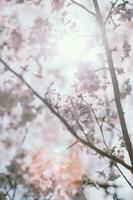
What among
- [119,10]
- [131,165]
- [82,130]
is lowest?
[131,165]

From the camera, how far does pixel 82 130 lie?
6785 mm

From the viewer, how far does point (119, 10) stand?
241 inches

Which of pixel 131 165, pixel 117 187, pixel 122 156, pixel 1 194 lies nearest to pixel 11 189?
pixel 1 194

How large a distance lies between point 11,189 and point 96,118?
4.38 m

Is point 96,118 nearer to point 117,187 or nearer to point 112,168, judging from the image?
point 112,168

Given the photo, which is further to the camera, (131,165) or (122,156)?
(122,156)

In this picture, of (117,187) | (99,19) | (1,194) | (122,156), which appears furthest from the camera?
(1,194)

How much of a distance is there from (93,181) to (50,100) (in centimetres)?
158

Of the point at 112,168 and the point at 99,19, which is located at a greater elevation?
the point at 99,19

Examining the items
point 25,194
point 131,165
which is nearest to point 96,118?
point 131,165

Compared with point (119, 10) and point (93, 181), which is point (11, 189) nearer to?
point (93, 181)

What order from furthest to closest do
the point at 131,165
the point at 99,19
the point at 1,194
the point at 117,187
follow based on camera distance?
the point at 1,194 < the point at 117,187 < the point at 99,19 < the point at 131,165

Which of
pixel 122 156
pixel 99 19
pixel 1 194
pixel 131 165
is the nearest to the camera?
pixel 131 165

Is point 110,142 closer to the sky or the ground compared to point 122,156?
closer to the sky
